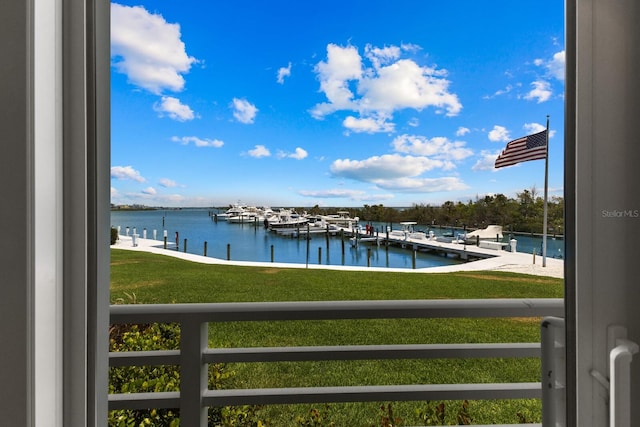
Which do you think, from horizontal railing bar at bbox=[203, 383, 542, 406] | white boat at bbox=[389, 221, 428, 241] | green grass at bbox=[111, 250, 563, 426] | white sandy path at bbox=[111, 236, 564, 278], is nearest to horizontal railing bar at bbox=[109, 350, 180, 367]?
horizontal railing bar at bbox=[203, 383, 542, 406]

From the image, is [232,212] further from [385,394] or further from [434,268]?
[385,394]

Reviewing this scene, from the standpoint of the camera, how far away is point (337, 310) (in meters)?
0.85

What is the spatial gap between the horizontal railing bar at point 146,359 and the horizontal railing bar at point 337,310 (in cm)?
10

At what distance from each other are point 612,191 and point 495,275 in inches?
146

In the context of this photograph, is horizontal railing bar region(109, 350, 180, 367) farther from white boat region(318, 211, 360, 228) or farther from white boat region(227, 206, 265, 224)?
white boat region(227, 206, 265, 224)

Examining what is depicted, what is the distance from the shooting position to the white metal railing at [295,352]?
0.79 meters

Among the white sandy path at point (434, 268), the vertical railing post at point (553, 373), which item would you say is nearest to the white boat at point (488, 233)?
the white sandy path at point (434, 268)

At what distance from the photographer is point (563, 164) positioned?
40cm

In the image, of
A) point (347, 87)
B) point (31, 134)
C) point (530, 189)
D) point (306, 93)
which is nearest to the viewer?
point (31, 134)

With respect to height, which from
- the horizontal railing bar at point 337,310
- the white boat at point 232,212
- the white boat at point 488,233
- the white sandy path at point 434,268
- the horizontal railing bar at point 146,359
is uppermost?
the white boat at point 232,212

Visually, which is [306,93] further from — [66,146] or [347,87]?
[66,146]

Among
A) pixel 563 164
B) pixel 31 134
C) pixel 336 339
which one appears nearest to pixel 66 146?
pixel 31 134

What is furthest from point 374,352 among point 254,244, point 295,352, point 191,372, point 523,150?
point 254,244

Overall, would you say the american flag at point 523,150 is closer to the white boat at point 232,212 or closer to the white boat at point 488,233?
the white boat at point 488,233
